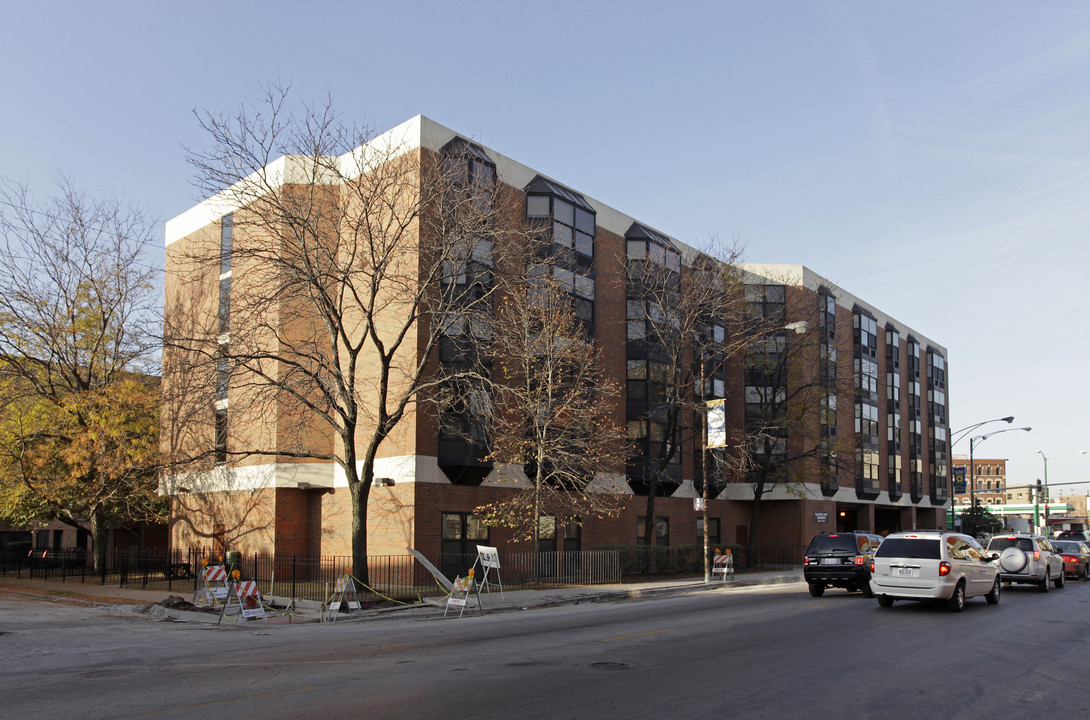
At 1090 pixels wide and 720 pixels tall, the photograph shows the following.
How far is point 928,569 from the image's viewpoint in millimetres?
17828

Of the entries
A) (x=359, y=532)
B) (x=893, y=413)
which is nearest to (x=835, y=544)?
(x=359, y=532)

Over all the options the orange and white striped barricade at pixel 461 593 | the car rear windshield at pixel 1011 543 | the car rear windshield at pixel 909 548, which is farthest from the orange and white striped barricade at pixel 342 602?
the car rear windshield at pixel 1011 543

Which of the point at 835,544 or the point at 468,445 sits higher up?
the point at 468,445

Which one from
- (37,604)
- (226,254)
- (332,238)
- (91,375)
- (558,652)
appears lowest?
(37,604)

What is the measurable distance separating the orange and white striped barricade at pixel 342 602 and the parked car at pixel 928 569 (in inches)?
478

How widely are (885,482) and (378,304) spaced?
42.7 meters

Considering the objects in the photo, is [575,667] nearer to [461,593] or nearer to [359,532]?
[461,593]

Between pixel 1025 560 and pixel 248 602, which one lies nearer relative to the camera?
pixel 248 602

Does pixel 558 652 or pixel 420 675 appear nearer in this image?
pixel 420 675

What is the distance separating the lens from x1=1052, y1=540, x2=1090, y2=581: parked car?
30.1 metres

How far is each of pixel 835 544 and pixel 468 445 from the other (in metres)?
12.2

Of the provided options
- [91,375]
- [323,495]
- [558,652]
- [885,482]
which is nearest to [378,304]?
[323,495]

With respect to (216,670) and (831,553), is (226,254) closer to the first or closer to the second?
(216,670)

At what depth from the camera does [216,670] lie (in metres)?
11.3
